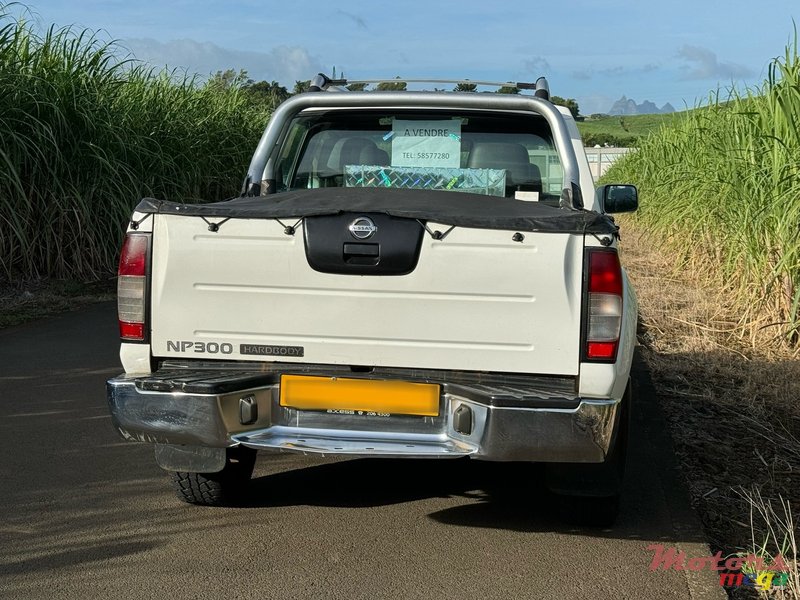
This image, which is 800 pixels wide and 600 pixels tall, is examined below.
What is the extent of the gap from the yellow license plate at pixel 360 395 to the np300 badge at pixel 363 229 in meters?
0.52

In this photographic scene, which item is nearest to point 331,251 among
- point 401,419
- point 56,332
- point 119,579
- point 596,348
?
point 401,419

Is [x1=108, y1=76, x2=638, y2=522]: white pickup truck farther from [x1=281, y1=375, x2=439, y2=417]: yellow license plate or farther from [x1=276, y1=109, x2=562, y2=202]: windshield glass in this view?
[x1=276, y1=109, x2=562, y2=202]: windshield glass

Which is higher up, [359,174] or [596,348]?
[359,174]

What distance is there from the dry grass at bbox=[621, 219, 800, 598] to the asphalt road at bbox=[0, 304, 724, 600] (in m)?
0.18

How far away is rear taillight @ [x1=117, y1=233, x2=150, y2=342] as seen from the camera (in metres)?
3.71

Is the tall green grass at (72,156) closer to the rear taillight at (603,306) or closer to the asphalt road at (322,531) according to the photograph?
the asphalt road at (322,531)

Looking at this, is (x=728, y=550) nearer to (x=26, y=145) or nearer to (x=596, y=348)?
(x=596, y=348)

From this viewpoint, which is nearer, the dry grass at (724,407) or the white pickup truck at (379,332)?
the white pickup truck at (379,332)

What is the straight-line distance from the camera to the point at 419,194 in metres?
4.27

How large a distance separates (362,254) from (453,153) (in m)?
1.61

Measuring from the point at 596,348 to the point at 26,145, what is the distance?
752 cm

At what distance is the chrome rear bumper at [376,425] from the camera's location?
3.50 metres

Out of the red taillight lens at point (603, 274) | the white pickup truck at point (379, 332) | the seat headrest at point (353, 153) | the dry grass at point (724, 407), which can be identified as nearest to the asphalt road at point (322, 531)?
the dry grass at point (724, 407)

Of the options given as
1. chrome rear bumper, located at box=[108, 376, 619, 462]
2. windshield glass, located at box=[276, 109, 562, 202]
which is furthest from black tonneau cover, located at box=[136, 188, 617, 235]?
windshield glass, located at box=[276, 109, 562, 202]
